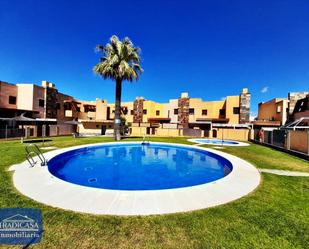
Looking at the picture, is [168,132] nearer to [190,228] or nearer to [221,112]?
[221,112]

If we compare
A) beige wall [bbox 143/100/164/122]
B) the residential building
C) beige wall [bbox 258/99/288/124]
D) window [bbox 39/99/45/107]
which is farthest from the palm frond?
beige wall [bbox 258/99/288/124]

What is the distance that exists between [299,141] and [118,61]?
19635 millimetres

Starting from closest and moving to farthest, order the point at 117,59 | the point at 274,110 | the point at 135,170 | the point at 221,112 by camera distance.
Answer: the point at 135,170 → the point at 117,59 → the point at 274,110 → the point at 221,112

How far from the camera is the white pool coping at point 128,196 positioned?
4672mm

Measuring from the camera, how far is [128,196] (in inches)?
213


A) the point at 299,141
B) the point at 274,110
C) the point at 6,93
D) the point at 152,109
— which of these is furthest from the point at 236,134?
the point at 6,93

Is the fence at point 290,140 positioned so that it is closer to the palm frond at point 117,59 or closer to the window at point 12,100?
the palm frond at point 117,59

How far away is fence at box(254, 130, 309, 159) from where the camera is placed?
13.4 meters

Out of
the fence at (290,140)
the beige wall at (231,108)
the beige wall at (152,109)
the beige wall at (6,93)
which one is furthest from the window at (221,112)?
the beige wall at (6,93)

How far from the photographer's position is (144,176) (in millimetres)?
9562

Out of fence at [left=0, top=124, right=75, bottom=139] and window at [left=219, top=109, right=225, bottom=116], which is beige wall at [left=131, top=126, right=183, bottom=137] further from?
fence at [left=0, top=124, right=75, bottom=139]

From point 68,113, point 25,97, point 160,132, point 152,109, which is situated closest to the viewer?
point 25,97

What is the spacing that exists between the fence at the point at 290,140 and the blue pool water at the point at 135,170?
681 cm

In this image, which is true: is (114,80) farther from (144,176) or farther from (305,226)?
(305,226)
